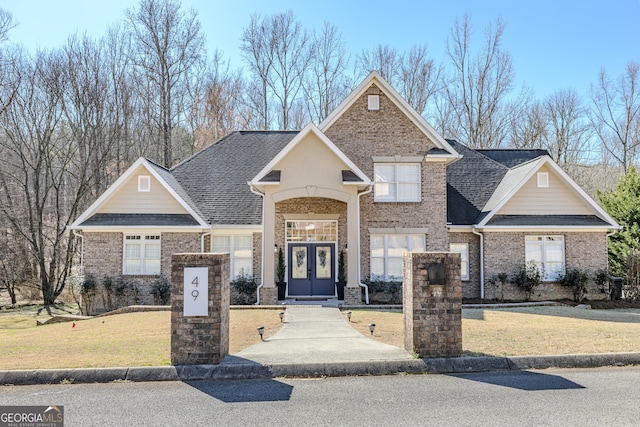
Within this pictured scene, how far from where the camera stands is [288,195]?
55.2 feet

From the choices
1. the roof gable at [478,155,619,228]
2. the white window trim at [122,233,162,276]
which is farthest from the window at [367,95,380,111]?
the white window trim at [122,233,162,276]

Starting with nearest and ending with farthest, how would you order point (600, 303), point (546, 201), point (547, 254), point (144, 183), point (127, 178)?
1. point (600, 303)
2. point (127, 178)
3. point (144, 183)
4. point (547, 254)
5. point (546, 201)

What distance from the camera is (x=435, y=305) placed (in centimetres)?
777

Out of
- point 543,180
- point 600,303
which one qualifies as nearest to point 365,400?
point 600,303

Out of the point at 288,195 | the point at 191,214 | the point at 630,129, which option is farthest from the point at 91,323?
the point at 630,129

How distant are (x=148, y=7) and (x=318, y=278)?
2688 centimetres

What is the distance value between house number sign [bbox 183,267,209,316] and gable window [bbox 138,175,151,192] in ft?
40.7

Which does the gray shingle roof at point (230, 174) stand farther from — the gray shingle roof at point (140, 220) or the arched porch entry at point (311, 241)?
the arched porch entry at point (311, 241)

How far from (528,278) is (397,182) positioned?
6.73 meters

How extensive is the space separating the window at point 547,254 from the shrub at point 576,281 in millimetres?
353

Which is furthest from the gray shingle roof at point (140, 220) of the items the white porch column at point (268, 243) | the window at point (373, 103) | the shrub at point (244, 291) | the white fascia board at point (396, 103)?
the window at point (373, 103)

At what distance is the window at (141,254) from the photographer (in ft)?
60.2

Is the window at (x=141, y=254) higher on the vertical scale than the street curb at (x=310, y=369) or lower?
higher

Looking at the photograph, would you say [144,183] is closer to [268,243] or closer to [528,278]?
[268,243]
